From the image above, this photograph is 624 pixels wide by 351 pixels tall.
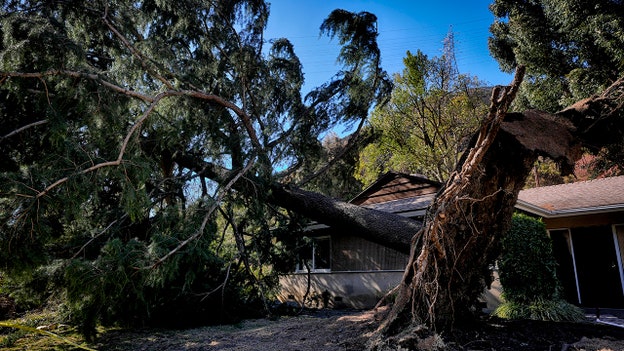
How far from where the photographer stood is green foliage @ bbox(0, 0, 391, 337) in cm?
472

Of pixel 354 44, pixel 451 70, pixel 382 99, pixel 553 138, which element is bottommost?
pixel 553 138

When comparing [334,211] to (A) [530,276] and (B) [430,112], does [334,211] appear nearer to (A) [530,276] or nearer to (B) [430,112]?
(A) [530,276]

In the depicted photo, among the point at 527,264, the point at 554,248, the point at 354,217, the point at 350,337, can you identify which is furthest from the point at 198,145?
the point at 554,248

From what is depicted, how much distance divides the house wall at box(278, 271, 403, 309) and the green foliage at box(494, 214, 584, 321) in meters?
3.39

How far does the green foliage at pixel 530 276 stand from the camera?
718 centimetres

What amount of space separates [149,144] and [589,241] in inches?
435

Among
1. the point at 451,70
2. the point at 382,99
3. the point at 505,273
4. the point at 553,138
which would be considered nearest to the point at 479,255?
the point at 553,138

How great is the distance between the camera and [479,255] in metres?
4.65

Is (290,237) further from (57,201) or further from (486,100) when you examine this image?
(486,100)

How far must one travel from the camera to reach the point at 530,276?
7492mm

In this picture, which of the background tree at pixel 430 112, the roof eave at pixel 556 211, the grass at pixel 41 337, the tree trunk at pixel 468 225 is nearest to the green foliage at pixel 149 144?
the grass at pixel 41 337

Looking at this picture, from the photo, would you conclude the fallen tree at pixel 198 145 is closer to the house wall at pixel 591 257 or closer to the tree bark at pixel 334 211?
the tree bark at pixel 334 211

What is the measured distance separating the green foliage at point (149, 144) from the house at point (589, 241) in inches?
222

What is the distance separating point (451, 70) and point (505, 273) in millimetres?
13546
